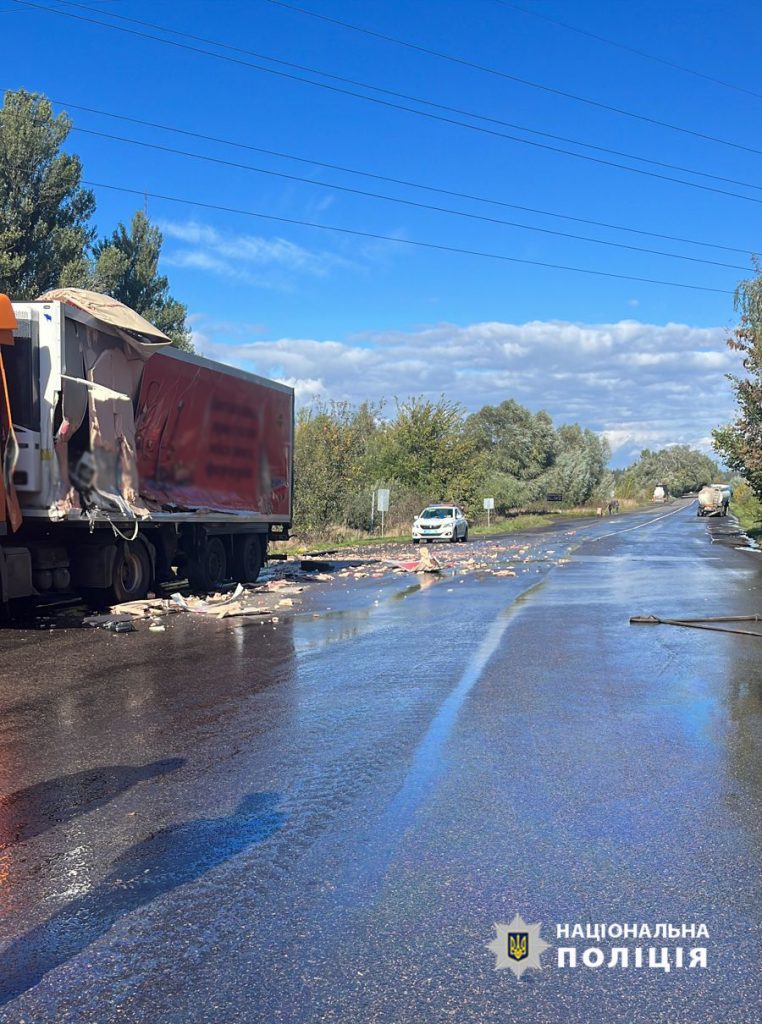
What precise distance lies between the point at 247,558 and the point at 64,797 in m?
→ 14.2

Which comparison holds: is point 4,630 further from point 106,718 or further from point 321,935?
point 321,935

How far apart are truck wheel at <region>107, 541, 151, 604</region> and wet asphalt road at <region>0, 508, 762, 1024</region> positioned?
4241mm

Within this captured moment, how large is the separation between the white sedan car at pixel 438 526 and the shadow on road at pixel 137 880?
33543mm

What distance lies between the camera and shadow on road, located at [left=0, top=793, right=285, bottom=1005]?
347cm

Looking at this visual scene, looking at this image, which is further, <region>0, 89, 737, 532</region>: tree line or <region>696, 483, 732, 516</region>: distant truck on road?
<region>696, 483, 732, 516</region>: distant truck on road

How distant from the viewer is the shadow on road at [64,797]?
16.1 ft

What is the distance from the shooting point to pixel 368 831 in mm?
4773

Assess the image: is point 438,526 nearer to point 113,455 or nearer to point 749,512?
point 113,455

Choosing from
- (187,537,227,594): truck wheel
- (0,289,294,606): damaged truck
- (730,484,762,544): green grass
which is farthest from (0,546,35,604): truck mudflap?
(730,484,762,544): green grass

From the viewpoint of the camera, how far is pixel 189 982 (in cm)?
331

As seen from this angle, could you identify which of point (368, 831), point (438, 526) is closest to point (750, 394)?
point (438, 526)

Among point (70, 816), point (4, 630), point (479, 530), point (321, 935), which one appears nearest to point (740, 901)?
point (321, 935)

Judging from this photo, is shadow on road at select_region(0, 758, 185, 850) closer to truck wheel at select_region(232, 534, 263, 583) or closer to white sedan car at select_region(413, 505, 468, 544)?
truck wheel at select_region(232, 534, 263, 583)

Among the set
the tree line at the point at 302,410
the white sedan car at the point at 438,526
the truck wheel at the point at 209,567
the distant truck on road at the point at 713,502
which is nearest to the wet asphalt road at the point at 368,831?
the truck wheel at the point at 209,567
